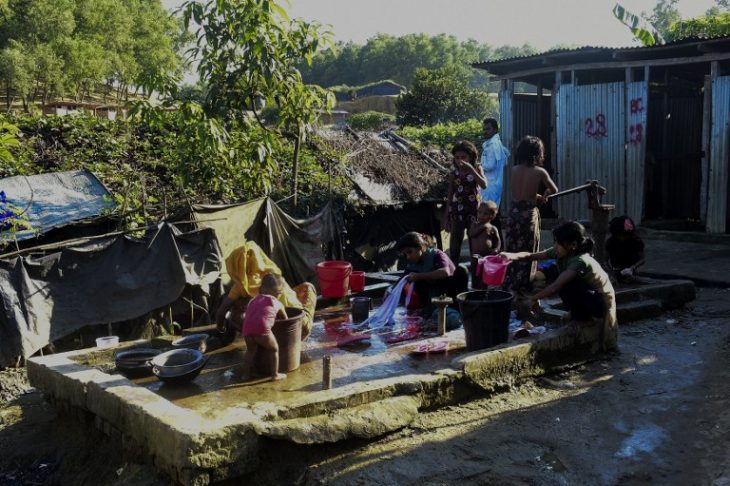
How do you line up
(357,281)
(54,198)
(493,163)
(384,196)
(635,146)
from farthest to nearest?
(635,146), (384,196), (493,163), (357,281), (54,198)

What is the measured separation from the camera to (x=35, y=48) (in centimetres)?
3247

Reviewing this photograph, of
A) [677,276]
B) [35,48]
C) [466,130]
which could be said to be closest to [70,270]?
[677,276]

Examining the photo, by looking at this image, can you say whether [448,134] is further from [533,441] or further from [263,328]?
[533,441]

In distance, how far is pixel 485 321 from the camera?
561 centimetres

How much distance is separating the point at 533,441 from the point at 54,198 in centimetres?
647

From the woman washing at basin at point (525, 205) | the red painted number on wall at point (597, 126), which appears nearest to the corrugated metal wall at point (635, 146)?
the red painted number on wall at point (597, 126)

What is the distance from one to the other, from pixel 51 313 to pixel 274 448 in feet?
13.0

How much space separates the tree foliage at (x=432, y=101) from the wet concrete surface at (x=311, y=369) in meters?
21.0

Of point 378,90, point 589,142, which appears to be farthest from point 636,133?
point 378,90

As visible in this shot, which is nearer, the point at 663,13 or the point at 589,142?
the point at 589,142

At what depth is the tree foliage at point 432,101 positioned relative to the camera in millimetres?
26984

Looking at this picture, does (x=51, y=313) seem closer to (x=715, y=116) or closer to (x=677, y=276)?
(x=677, y=276)

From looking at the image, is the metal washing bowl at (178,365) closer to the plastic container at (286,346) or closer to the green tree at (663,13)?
the plastic container at (286,346)

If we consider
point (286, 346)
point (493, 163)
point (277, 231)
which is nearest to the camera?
point (286, 346)
